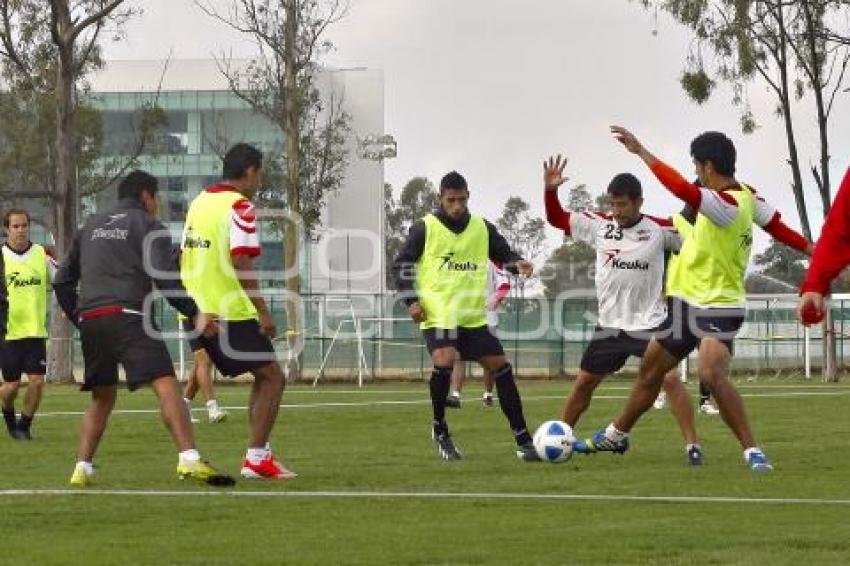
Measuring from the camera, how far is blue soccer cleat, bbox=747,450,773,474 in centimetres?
1346

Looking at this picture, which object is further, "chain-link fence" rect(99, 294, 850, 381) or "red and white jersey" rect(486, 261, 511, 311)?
"chain-link fence" rect(99, 294, 850, 381)

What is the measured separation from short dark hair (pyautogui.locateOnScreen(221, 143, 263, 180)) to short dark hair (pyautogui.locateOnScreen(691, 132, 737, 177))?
288cm

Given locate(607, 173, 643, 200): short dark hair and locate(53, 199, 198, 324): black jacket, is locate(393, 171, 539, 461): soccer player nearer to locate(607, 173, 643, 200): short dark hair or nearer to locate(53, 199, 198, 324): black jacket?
locate(607, 173, 643, 200): short dark hair

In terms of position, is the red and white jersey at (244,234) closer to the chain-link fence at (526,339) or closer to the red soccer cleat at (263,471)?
the red soccer cleat at (263,471)

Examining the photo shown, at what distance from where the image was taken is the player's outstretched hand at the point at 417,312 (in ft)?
50.0

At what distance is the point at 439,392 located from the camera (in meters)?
15.5

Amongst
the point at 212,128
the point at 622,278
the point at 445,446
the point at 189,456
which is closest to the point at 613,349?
the point at 622,278

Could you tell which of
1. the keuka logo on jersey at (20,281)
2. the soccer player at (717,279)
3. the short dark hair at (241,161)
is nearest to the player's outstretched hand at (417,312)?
the soccer player at (717,279)

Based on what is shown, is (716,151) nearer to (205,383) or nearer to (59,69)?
(205,383)

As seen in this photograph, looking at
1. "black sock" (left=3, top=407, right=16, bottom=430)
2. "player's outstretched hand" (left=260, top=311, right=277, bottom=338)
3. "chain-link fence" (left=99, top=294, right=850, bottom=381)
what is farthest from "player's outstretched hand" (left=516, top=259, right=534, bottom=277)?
"chain-link fence" (left=99, top=294, right=850, bottom=381)

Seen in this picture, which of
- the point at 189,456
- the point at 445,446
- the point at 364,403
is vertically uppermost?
the point at 189,456

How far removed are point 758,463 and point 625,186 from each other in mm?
2327

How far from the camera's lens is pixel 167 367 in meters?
12.5

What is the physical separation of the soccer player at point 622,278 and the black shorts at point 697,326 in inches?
24.3
